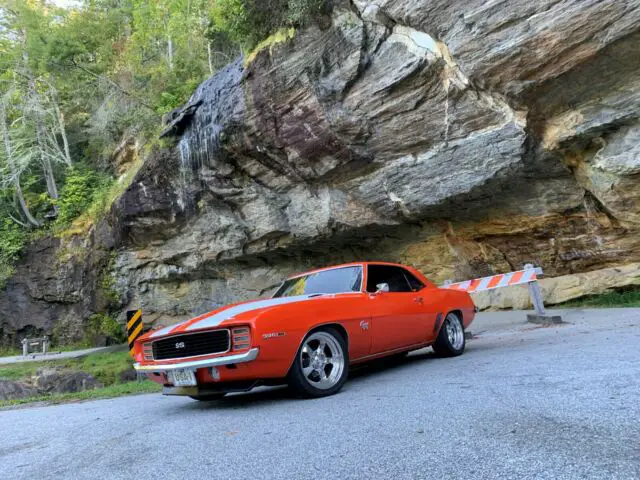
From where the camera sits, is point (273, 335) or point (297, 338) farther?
point (297, 338)

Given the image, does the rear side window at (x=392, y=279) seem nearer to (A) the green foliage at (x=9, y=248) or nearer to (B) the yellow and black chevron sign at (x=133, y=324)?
(B) the yellow and black chevron sign at (x=133, y=324)

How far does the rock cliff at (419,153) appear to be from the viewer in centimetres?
972

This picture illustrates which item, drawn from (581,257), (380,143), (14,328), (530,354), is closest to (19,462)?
(530,354)

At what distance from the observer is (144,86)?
931 inches

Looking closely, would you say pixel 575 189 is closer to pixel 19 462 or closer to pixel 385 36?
pixel 385 36

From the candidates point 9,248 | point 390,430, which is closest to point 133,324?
point 390,430

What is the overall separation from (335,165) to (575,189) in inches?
254

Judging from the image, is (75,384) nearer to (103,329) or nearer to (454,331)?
(103,329)

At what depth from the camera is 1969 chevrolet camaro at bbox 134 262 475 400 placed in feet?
14.3

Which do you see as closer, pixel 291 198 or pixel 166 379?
pixel 166 379

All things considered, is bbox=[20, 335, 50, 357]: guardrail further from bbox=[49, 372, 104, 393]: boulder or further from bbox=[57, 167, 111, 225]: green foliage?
bbox=[49, 372, 104, 393]: boulder

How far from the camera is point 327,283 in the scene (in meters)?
5.82

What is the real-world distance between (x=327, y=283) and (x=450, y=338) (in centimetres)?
224

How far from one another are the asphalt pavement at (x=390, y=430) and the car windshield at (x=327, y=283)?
113 centimetres
